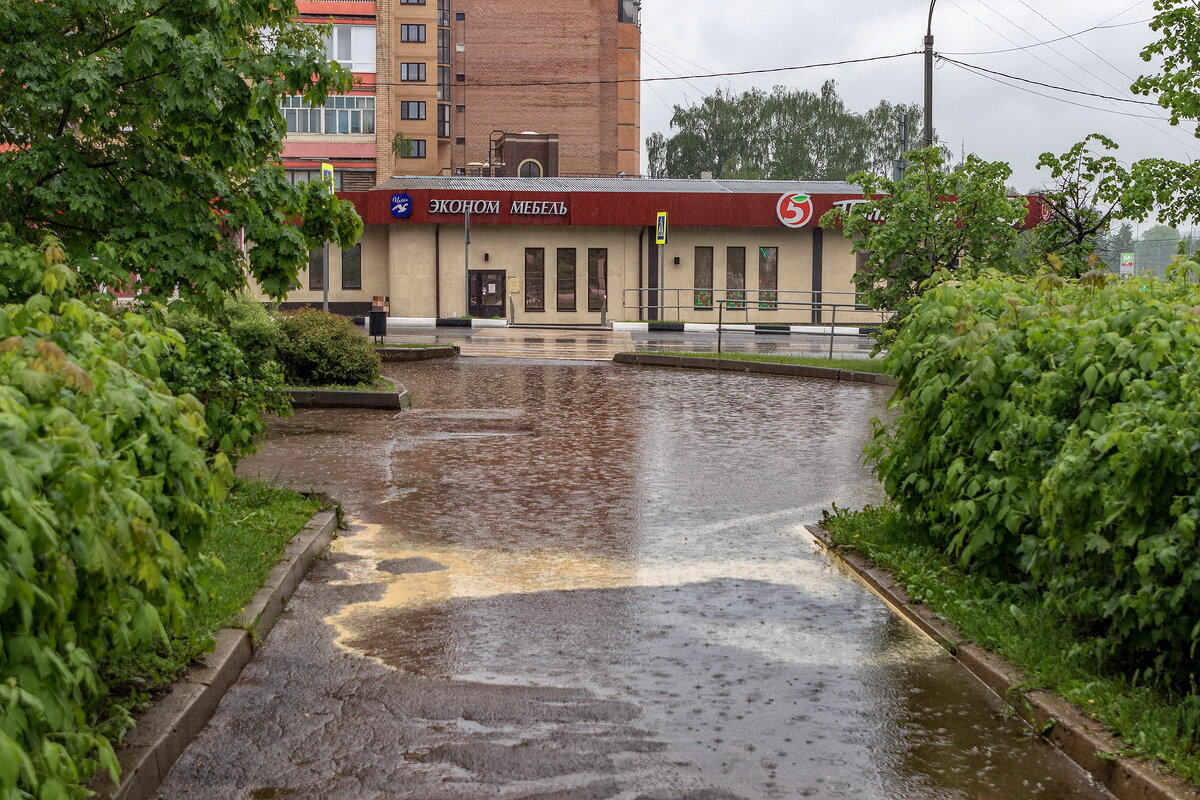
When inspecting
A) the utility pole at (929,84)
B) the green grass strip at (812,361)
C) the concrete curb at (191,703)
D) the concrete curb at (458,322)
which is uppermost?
the utility pole at (929,84)

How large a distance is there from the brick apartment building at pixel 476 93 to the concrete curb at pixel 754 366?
4418 centimetres

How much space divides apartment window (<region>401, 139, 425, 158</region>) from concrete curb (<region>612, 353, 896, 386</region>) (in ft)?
170

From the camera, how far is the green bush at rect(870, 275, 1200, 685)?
4.98 meters

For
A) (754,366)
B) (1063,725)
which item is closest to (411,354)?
(754,366)

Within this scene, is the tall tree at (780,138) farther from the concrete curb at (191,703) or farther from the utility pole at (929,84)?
the concrete curb at (191,703)

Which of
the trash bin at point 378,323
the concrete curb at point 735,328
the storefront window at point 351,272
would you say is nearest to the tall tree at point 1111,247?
the concrete curb at point 735,328

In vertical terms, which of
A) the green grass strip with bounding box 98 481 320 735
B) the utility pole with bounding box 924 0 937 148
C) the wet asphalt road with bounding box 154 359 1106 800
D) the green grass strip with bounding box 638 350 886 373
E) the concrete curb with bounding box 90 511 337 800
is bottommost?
the wet asphalt road with bounding box 154 359 1106 800

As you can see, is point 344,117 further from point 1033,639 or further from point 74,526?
point 74,526

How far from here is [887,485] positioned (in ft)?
27.6

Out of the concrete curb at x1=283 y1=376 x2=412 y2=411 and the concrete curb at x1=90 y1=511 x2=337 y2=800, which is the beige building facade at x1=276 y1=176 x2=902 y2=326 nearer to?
the concrete curb at x1=283 y1=376 x2=412 y2=411

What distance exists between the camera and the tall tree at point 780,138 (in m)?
93.3

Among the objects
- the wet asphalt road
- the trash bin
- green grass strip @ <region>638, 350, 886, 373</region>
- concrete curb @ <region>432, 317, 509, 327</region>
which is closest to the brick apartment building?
concrete curb @ <region>432, 317, 509, 327</region>

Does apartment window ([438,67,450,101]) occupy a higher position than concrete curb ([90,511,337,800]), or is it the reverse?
apartment window ([438,67,450,101])

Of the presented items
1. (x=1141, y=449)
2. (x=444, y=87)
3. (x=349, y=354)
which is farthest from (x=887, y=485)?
(x=444, y=87)
